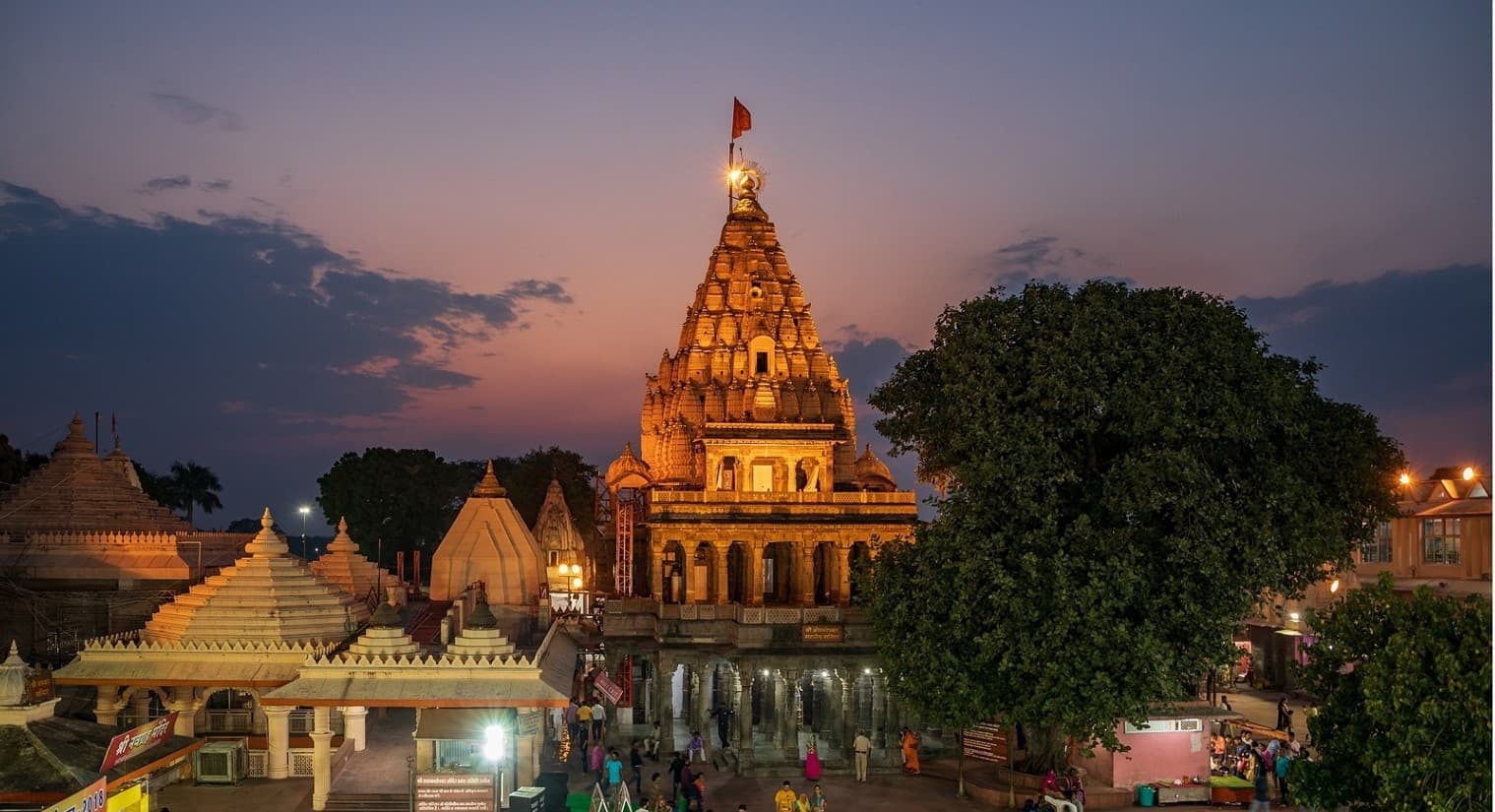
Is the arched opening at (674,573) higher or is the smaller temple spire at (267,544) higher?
the smaller temple spire at (267,544)

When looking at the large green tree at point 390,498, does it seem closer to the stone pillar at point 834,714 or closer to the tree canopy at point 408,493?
the tree canopy at point 408,493

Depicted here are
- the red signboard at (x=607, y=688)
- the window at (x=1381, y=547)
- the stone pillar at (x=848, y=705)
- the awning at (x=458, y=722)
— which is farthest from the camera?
the window at (x=1381, y=547)

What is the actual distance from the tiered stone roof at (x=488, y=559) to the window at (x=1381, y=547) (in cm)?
2764

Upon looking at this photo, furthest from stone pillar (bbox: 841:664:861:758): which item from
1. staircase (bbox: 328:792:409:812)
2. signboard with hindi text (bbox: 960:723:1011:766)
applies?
staircase (bbox: 328:792:409:812)

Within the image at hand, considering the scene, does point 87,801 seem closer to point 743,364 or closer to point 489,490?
point 489,490

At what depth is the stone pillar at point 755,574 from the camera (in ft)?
163

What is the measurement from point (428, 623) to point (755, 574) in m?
15.1

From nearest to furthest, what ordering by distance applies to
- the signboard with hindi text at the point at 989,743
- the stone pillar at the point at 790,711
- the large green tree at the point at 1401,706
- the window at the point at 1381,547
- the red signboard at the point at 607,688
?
the large green tree at the point at 1401,706 → the signboard with hindi text at the point at 989,743 → the red signboard at the point at 607,688 → the stone pillar at the point at 790,711 → the window at the point at 1381,547

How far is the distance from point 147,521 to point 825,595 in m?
26.1

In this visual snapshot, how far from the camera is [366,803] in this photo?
24781 mm

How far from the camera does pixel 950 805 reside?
28109 mm

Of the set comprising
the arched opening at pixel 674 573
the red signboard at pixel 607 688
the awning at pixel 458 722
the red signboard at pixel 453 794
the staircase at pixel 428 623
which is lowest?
the red signboard at pixel 453 794

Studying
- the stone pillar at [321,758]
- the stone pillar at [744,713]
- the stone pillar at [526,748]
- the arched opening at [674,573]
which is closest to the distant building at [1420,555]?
the stone pillar at [744,713]

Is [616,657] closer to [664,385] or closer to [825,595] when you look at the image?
[825,595]
